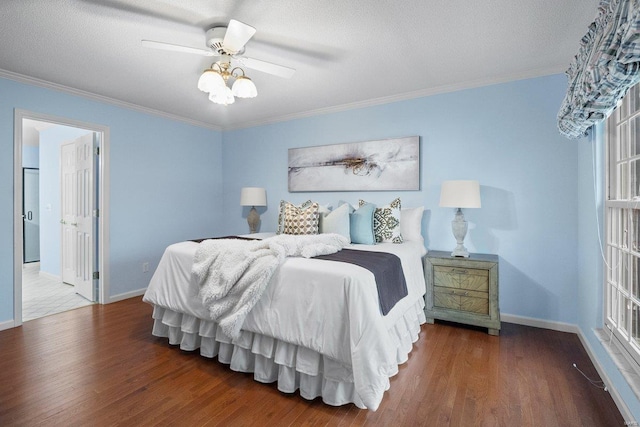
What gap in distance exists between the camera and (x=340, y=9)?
6.64 feet

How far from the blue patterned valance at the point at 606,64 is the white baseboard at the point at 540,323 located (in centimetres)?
185

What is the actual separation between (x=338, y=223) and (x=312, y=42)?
165cm

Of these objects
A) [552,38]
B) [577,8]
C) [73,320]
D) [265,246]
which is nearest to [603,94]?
[577,8]

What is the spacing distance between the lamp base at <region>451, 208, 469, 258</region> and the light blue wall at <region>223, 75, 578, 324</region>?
0.84 feet

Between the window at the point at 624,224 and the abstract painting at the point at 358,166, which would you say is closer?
the window at the point at 624,224

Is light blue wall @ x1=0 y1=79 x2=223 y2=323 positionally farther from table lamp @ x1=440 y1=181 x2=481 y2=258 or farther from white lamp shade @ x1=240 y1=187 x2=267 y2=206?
table lamp @ x1=440 y1=181 x2=481 y2=258

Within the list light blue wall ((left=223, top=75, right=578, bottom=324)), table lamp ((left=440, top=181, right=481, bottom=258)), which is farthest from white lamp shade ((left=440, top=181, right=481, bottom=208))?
light blue wall ((left=223, top=75, right=578, bottom=324))

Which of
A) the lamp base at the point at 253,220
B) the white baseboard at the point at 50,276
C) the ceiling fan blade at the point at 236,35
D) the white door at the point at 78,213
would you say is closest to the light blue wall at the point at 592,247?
the ceiling fan blade at the point at 236,35

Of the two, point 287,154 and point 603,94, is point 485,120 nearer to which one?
point 603,94

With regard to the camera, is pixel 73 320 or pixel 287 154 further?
pixel 287 154

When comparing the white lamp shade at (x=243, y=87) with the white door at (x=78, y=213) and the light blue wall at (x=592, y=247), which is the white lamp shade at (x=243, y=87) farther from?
the white door at (x=78, y=213)

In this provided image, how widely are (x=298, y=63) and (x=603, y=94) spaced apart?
7.08 ft

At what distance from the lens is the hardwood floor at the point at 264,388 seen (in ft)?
5.71

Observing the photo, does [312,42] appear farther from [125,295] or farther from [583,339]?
[125,295]
